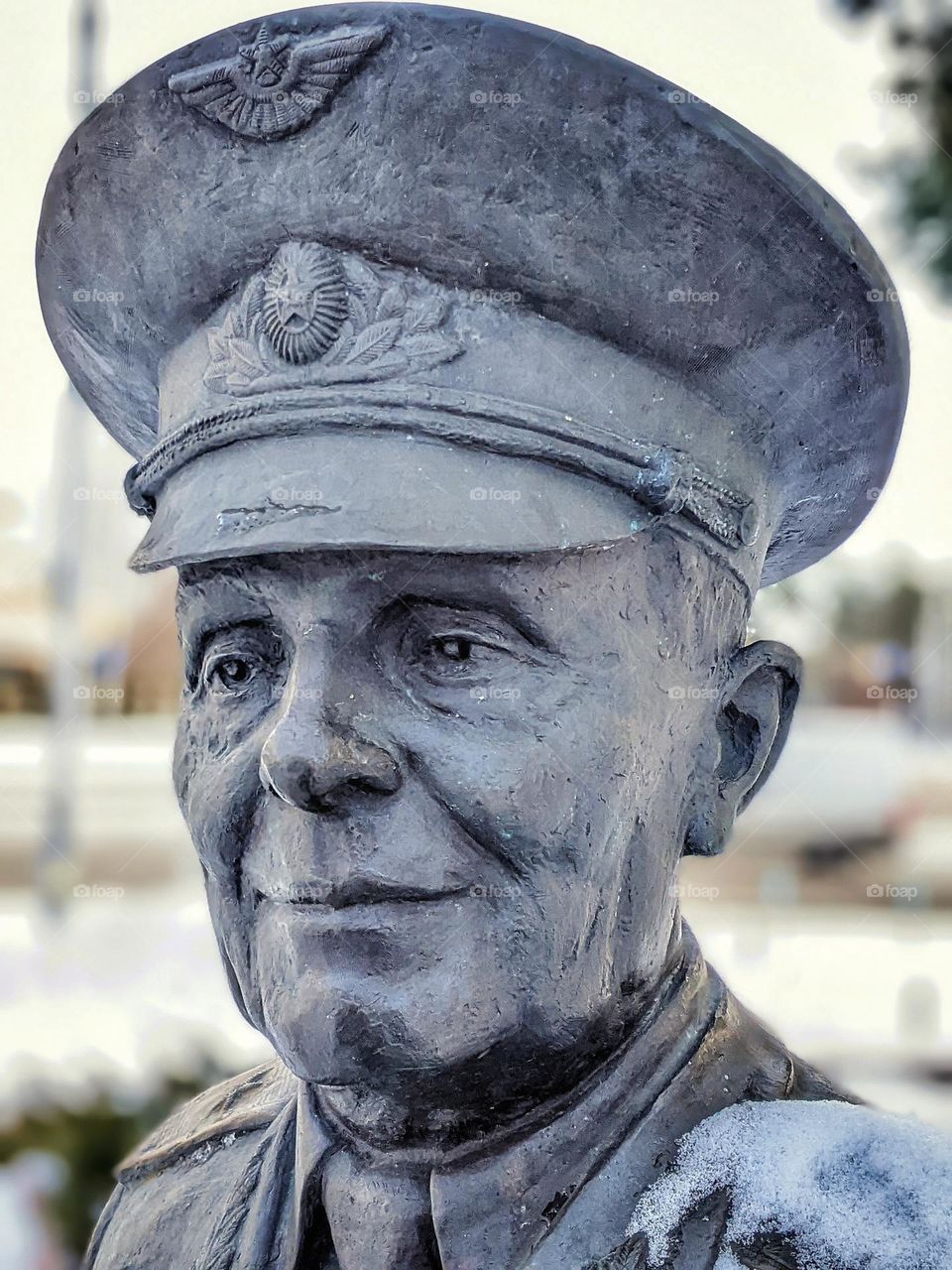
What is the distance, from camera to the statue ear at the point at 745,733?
1.79 meters

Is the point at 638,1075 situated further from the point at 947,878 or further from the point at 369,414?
the point at 947,878

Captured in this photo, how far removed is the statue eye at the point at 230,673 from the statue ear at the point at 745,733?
1.97 feet

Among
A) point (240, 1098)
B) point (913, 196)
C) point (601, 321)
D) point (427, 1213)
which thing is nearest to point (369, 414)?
point (601, 321)

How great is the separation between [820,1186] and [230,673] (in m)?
0.92

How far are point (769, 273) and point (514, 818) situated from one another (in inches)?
27.8

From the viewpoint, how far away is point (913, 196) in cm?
396
